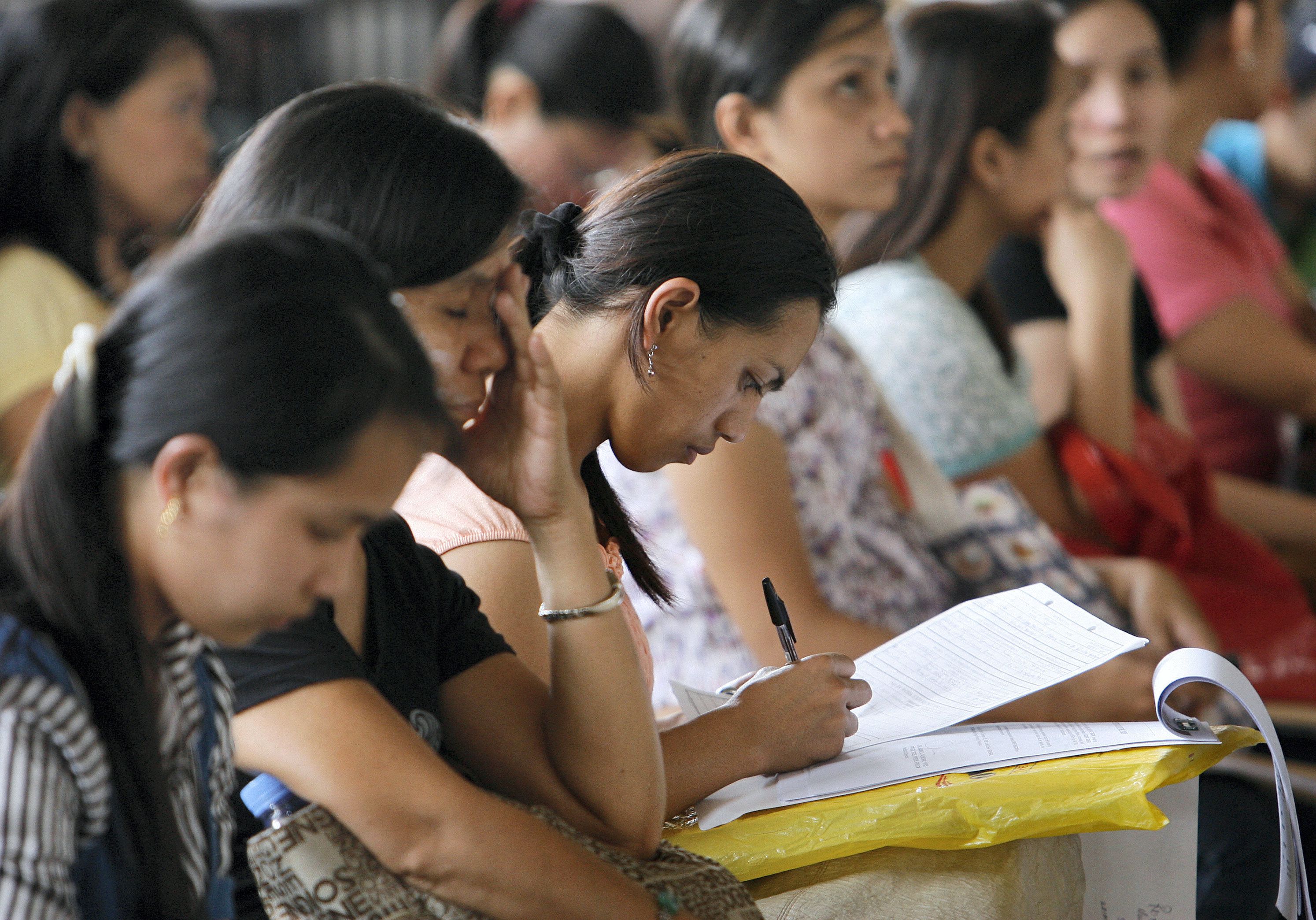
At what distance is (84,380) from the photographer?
0.77m

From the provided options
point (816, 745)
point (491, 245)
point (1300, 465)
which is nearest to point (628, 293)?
point (491, 245)

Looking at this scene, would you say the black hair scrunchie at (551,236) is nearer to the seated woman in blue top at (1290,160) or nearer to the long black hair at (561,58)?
the long black hair at (561,58)

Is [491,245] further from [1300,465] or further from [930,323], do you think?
[1300,465]

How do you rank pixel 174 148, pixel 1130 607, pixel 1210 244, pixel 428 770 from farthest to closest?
1. pixel 1210 244
2. pixel 174 148
3. pixel 1130 607
4. pixel 428 770

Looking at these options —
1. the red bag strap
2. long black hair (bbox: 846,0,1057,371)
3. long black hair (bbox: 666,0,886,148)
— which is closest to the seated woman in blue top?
long black hair (bbox: 846,0,1057,371)

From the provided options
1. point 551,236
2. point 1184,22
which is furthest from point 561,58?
point 551,236

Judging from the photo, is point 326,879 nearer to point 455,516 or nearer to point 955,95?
point 455,516

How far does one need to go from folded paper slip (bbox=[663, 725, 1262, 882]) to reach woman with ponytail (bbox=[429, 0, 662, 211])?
6.60 feet

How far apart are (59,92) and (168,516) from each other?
1527mm

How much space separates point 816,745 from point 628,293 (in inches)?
17.9

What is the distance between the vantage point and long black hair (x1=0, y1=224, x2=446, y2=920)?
0.75 m

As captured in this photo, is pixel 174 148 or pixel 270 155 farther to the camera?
pixel 174 148

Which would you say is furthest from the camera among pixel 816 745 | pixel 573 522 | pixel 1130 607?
pixel 1130 607

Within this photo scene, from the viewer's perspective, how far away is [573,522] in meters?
1.04
